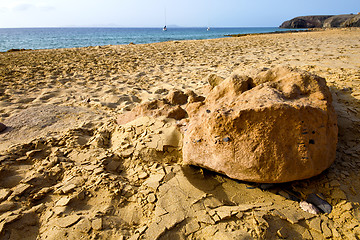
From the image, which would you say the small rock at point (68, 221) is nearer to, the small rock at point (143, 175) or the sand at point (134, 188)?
the sand at point (134, 188)

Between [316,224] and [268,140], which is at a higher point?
[268,140]

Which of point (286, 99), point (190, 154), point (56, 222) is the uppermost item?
point (286, 99)

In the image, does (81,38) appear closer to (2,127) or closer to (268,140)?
(2,127)

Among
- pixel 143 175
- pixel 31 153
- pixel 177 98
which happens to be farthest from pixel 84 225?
pixel 177 98

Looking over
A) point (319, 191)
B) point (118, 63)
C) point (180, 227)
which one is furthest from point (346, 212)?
point (118, 63)

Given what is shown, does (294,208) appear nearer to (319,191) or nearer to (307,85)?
(319,191)

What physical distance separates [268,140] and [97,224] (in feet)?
4.11

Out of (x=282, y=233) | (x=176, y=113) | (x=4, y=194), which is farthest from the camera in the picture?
(x=176, y=113)

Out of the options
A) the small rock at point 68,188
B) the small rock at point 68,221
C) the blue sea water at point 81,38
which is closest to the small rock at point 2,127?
the small rock at point 68,188

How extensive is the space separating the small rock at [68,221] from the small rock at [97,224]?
12 cm

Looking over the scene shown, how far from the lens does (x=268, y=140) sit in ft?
4.74

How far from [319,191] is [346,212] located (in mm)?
187

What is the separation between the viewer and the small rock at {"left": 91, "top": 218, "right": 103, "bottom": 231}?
1.25m

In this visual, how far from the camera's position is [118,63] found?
608 centimetres
